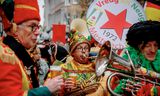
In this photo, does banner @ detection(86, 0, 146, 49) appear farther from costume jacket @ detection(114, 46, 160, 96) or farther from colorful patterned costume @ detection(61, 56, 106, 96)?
costume jacket @ detection(114, 46, 160, 96)

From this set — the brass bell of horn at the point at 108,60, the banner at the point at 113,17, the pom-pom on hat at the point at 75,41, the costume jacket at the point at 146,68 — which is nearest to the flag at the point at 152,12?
the banner at the point at 113,17

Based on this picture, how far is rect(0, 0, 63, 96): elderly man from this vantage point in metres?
3.61

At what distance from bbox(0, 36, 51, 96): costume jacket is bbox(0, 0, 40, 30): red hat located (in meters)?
0.31

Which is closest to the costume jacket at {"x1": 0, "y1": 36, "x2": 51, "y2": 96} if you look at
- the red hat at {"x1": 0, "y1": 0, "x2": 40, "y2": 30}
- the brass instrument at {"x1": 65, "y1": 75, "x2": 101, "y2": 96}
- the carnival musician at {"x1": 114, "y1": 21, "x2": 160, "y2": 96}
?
the red hat at {"x1": 0, "y1": 0, "x2": 40, "y2": 30}

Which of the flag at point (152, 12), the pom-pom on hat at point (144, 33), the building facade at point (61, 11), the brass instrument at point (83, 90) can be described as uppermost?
the pom-pom on hat at point (144, 33)

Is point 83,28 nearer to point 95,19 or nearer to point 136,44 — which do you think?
point 95,19

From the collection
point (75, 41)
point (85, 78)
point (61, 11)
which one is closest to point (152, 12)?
point (75, 41)

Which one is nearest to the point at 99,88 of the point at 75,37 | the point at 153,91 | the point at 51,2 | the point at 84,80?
the point at 84,80

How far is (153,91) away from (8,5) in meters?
1.67

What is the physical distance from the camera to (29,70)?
4.34m

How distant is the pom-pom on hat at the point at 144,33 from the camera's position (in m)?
5.31

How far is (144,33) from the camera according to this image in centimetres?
532

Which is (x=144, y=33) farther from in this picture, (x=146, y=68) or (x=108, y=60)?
(x=108, y=60)

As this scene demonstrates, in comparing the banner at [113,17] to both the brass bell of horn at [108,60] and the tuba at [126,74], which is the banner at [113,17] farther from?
the tuba at [126,74]
